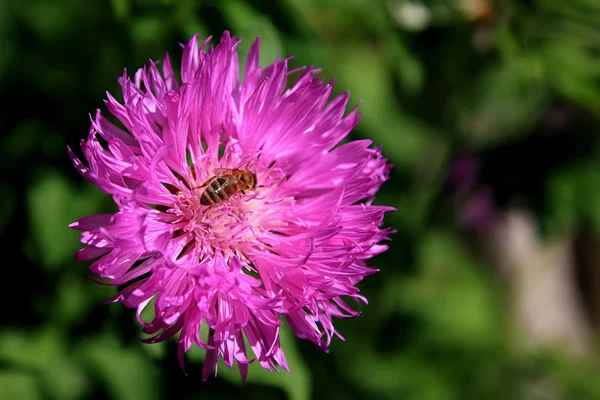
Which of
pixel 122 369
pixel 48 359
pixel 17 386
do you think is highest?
pixel 122 369

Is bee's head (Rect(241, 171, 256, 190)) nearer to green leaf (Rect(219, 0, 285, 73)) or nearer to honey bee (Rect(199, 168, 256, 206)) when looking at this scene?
honey bee (Rect(199, 168, 256, 206))

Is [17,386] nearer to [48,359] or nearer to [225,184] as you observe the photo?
[48,359]

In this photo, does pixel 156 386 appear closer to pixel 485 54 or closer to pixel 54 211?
pixel 54 211

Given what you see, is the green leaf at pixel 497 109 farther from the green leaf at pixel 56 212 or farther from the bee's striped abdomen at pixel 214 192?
the green leaf at pixel 56 212

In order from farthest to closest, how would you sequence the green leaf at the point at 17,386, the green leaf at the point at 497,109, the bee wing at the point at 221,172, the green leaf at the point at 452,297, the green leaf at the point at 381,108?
the green leaf at the point at 452,297
the green leaf at the point at 381,108
the green leaf at the point at 497,109
the green leaf at the point at 17,386
the bee wing at the point at 221,172

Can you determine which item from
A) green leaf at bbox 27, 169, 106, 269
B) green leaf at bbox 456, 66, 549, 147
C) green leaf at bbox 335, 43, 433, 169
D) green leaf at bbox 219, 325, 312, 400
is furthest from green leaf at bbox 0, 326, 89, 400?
green leaf at bbox 456, 66, 549, 147

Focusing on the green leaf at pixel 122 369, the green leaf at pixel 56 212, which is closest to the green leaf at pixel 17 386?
the green leaf at pixel 122 369

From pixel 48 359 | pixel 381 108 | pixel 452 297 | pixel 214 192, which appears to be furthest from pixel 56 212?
pixel 452 297
